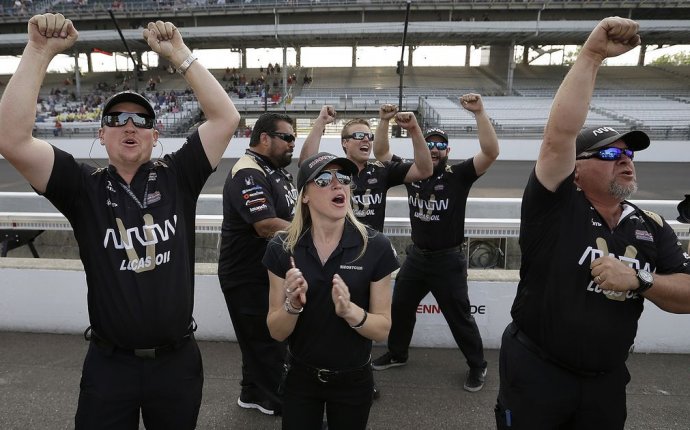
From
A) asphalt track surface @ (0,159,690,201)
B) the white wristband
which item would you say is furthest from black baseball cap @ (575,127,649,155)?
asphalt track surface @ (0,159,690,201)

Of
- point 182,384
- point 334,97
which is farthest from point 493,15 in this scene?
point 182,384

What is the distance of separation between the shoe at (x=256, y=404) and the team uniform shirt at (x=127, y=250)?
1.34m

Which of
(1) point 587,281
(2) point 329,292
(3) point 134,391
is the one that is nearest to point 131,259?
(3) point 134,391

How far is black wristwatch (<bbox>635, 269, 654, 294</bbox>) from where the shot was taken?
74.5 inches

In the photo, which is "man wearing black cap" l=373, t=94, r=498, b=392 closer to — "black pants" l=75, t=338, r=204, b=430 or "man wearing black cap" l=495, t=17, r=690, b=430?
"man wearing black cap" l=495, t=17, r=690, b=430

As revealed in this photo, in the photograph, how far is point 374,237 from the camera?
224cm

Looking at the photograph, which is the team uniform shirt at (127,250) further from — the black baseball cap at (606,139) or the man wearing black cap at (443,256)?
the man wearing black cap at (443,256)

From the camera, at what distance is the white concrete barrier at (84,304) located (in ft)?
13.5

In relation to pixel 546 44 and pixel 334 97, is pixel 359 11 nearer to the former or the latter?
pixel 334 97

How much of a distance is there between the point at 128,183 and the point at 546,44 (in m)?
42.4

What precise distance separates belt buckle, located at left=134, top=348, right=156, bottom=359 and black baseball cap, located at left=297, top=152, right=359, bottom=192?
1.02 meters

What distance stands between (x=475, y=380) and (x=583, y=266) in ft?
6.06

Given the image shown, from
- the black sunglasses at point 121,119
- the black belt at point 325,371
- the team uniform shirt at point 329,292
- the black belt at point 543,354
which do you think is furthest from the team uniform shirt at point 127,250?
the black belt at point 543,354

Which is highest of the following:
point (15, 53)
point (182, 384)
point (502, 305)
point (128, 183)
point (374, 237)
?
point (15, 53)
